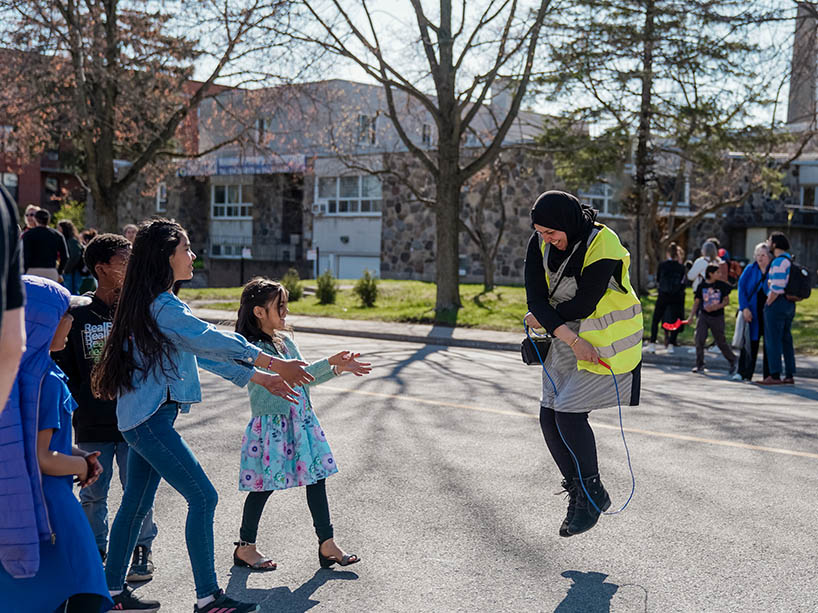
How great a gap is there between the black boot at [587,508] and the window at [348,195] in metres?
35.8

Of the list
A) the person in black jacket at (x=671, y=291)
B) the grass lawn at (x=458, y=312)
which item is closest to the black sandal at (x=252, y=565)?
the person in black jacket at (x=671, y=291)

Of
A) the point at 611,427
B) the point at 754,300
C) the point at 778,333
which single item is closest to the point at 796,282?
the point at 778,333

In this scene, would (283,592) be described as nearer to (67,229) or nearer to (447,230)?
(67,229)

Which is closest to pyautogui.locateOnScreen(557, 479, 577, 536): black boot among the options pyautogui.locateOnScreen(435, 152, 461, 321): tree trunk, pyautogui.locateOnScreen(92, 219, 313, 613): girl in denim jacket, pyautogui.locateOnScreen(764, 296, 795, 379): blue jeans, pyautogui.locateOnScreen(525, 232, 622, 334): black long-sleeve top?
pyautogui.locateOnScreen(525, 232, 622, 334): black long-sleeve top

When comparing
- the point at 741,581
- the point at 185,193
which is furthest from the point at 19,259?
the point at 185,193

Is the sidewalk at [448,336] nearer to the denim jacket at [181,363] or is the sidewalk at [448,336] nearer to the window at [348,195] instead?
the denim jacket at [181,363]

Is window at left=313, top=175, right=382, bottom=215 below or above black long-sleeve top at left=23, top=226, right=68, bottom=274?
above

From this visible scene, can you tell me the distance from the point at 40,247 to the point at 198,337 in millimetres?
9638

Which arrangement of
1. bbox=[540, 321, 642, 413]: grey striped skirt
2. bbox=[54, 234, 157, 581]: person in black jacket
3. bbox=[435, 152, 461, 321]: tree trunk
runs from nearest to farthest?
bbox=[54, 234, 157, 581]: person in black jacket → bbox=[540, 321, 642, 413]: grey striped skirt → bbox=[435, 152, 461, 321]: tree trunk

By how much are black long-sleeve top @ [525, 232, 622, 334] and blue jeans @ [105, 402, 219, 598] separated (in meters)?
1.95

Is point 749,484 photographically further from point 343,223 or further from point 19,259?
point 343,223

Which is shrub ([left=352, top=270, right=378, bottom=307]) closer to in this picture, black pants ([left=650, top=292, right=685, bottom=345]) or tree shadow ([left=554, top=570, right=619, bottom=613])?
black pants ([left=650, top=292, right=685, bottom=345])

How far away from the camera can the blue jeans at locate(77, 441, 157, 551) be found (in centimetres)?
468

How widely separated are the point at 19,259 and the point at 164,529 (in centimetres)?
380
